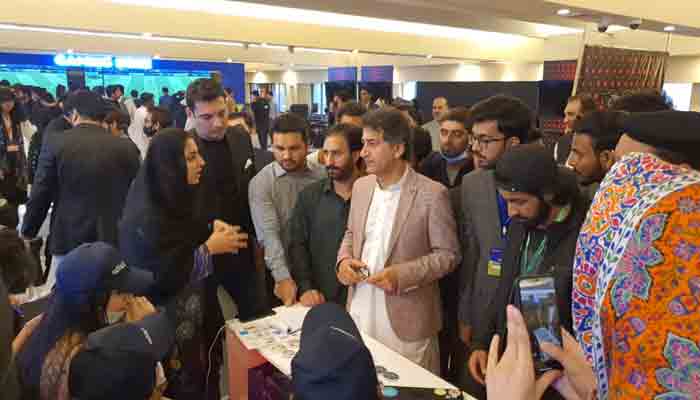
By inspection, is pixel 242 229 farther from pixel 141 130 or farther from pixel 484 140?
pixel 141 130

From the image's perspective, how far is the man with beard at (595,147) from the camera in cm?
236

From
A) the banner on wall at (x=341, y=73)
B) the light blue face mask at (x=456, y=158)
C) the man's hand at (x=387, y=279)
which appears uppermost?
the banner on wall at (x=341, y=73)

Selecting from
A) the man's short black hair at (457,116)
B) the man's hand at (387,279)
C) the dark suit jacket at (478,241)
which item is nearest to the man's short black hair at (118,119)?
the man's short black hair at (457,116)

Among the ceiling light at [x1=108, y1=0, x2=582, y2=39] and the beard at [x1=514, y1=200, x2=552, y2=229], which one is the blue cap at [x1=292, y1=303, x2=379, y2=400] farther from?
the ceiling light at [x1=108, y1=0, x2=582, y2=39]

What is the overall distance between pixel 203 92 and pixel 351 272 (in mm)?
1367

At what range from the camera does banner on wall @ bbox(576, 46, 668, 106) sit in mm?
5797

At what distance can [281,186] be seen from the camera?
2.73 metres

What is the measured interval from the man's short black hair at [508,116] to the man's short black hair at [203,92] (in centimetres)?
139

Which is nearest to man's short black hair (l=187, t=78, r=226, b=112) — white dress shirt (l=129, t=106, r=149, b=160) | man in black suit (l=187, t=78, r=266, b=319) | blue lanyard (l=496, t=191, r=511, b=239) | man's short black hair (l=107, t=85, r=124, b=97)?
man in black suit (l=187, t=78, r=266, b=319)

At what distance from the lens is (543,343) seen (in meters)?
1.09

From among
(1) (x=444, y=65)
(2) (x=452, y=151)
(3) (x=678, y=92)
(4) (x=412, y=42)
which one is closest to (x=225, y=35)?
(4) (x=412, y=42)

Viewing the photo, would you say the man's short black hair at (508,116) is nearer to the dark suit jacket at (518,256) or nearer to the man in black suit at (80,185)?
the dark suit jacket at (518,256)

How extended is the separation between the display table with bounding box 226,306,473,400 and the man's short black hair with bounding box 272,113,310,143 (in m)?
0.92

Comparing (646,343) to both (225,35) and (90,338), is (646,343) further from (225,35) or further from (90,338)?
(225,35)
